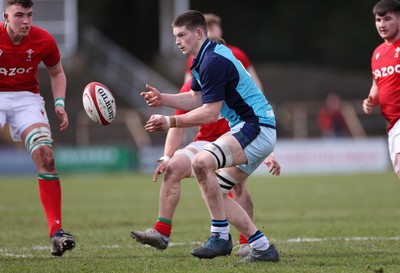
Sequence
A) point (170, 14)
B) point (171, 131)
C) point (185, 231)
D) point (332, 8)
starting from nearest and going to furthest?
point (171, 131) < point (185, 231) < point (170, 14) < point (332, 8)

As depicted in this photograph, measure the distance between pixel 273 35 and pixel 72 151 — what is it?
740 inches

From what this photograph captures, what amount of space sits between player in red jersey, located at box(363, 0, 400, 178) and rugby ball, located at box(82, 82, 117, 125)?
2.64m

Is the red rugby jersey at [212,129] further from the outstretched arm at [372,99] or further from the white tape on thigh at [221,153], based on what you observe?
the outstretched arm at [372,99]

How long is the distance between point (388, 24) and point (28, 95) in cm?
353

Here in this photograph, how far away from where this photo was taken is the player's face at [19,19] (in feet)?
25.2

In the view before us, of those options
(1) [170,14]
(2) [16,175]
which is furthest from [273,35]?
(2) [16,175]

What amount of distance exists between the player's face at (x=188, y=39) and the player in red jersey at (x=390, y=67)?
1891mm

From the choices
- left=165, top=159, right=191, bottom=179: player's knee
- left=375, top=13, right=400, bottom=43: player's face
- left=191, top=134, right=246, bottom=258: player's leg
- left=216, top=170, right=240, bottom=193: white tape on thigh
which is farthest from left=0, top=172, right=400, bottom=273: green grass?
left=375, top=13, right=400, bottom=43: player's face

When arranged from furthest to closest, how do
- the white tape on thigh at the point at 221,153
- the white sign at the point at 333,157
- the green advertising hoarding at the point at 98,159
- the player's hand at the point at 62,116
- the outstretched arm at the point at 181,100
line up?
1. the green advertising hoarding at the point at 98,159
2. the white sign at the point at 333,157
3. the player's hand at the point at 62,116
4. the outstretched arm at the point at 181,100
5. the white tape on thigh at the point at 221,153

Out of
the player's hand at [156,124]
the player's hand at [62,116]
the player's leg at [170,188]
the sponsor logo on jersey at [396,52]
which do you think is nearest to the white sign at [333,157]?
the sponsor logo on jersey at [396,52]

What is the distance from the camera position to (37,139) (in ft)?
25.7

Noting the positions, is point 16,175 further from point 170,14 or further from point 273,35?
point 273,35

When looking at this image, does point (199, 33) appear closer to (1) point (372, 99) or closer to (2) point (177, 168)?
(2) point (177, 168)

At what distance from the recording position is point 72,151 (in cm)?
2544
